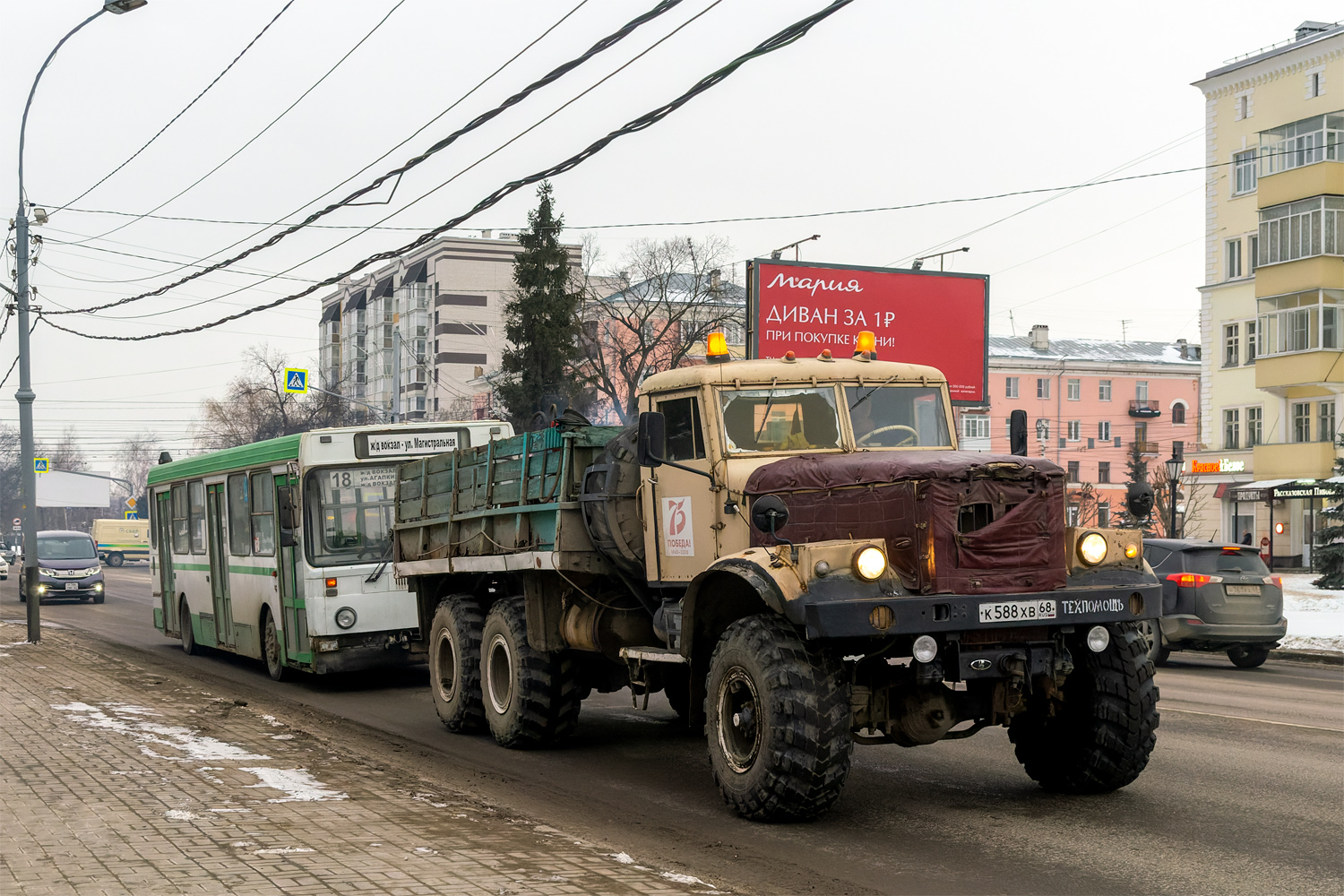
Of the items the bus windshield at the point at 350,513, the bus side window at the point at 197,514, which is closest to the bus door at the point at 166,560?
the bus side window at the point at 197,514

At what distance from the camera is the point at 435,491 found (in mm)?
13383

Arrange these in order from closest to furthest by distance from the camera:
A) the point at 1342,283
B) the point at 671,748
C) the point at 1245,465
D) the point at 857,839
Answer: the point at 857,839 → the point at 671,748 → the point at 1342,283 → the point at 1245,465

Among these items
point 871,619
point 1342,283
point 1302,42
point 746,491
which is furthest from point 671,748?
point 1302,42

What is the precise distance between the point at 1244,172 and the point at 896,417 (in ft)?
158

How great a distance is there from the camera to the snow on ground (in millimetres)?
21688

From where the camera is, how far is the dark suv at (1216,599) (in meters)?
18.0

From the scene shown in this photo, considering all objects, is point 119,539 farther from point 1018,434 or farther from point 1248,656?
point 1018,434

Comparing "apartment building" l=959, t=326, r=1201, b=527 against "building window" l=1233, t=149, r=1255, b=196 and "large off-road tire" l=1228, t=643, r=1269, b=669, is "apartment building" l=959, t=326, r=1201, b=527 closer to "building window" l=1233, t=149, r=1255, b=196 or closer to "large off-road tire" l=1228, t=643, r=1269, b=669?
"building window" l=1233, t=149, r=1255, b=196

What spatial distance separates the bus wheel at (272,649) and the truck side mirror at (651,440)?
8727mm

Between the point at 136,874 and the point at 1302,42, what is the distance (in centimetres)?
5080

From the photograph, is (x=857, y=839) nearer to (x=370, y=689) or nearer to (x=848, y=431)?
(x=848, y=431)

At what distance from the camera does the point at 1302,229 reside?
148 feet

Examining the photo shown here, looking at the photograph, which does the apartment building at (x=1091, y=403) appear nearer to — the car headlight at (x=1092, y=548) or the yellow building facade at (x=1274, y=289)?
the yellow building facade at (x=1274, y=289)

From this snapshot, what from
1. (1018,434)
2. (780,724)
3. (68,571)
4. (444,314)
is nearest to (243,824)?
(780,724)
